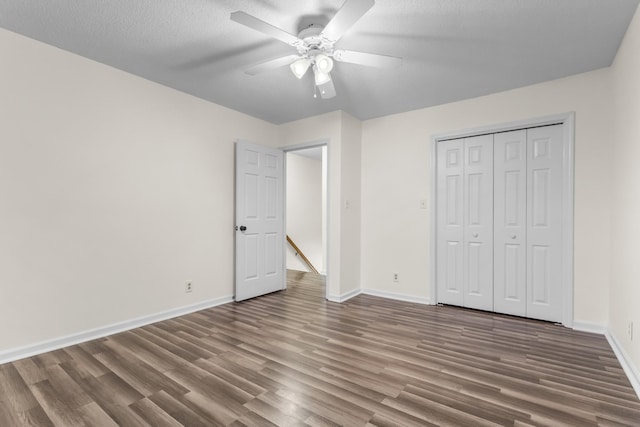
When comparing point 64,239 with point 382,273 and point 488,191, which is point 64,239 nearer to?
point 382,273

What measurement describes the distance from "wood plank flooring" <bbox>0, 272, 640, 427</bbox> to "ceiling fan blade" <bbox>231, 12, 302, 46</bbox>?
2.25 metres

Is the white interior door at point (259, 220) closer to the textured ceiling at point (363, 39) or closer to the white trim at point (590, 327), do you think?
the textured ceiling at point (363, 39)

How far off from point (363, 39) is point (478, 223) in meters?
2.43

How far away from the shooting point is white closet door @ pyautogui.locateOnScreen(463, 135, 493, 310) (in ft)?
11.5

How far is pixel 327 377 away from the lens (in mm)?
2105

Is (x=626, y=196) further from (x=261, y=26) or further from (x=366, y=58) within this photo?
(x=261, y=26)

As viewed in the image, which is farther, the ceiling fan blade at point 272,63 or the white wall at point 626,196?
the ceiling fan blade at point 272,63

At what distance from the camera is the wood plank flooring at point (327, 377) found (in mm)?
1705

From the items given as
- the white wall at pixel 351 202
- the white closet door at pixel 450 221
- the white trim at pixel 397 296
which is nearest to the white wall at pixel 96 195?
the white wall at pixel 351 202

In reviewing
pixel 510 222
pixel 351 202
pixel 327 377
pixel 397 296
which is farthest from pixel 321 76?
pixel 397 296

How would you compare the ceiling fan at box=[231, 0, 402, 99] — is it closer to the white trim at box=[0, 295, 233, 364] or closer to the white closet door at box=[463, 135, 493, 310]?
the white closet door at box=[463, 135, 493, 310]

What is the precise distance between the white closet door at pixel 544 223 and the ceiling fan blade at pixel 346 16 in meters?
2.50

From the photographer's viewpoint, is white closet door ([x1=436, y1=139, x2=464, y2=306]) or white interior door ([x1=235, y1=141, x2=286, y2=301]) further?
white interior door ([x1=235, y1=141, x2=286, y2=301])

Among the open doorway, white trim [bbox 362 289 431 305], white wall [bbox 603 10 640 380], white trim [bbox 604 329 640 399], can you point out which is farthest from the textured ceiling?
the open doorway
